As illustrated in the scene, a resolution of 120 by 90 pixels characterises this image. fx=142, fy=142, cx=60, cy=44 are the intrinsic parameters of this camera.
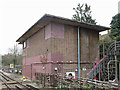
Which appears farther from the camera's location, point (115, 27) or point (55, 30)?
point (115, 27)

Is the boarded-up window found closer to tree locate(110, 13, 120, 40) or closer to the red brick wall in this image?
the red brick wall

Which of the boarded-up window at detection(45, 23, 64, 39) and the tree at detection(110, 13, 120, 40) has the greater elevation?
the tree at detection(110, 13, 120, 40)

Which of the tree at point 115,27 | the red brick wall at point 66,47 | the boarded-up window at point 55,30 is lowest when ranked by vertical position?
the red brick wall at point 66,47

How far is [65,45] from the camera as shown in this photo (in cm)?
1353

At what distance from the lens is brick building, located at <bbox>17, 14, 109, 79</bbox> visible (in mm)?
12781

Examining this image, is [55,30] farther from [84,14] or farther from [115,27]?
[84,14]

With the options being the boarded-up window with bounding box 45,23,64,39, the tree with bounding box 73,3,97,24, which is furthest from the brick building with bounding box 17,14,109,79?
the tree with bounding box 73,3,97,24

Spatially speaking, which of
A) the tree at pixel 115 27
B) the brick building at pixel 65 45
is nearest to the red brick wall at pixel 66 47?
the brick building at pixel 65 45

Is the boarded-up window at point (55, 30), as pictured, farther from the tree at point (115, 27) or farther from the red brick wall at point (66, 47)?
the tree at point (115, 27)

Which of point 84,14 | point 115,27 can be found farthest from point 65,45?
point 84,14

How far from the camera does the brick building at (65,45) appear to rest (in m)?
12.8

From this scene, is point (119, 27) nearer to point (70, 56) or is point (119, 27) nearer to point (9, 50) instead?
point (70, 56)

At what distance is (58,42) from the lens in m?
13.2

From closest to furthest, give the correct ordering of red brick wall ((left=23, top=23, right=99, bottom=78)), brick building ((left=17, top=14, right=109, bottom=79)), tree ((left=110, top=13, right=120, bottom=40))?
brick building ((left=17, top=14, right=109, bottom=79)) < red brick wall ((left=23, top=23, right=99, bottom=78)) < tree ((left=110, top=13, right=120, bottom=40))
